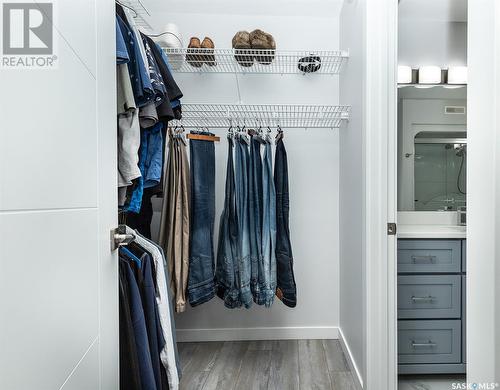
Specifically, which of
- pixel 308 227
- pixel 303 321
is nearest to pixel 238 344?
pixel 303 321

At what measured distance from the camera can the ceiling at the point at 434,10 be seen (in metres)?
1.97

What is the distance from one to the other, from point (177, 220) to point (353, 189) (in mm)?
1048

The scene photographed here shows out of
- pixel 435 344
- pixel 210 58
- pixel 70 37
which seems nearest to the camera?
pixel 70 37

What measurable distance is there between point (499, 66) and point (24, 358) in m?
1.04

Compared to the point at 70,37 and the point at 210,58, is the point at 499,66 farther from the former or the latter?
the point at 210,58

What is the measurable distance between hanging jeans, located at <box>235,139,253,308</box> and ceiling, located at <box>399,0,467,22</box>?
160cm

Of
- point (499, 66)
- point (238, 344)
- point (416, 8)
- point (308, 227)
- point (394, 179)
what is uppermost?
point (416, 8)

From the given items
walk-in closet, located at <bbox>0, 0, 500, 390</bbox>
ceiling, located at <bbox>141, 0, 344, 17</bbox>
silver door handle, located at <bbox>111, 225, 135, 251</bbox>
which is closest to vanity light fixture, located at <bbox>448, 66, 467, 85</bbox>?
walk-in closet, located at <bbox>0, 0, 500, 390</bbox>

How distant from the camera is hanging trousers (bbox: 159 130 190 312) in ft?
5.19

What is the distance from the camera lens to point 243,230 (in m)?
1.64

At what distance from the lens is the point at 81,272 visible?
623mm

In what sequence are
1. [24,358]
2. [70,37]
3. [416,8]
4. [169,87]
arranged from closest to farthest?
1. [24,358]
2. [70,37]
3. [169,87]
4. [416,8]

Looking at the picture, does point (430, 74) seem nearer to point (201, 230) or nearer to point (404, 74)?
point (404, 74)

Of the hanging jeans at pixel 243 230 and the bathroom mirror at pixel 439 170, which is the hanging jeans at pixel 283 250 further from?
the bathroom mirror at pixel 439 170
